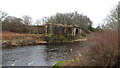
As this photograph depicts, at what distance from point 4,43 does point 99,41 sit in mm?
17371

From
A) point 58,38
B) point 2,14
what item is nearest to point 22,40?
point 58,38

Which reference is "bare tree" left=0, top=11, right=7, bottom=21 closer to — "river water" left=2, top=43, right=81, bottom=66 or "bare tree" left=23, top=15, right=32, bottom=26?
"bare tree" left=23, top=15, right=32, bottom=26

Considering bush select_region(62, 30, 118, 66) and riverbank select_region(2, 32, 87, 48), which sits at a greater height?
bush select_region(62, 30, 118, 66)

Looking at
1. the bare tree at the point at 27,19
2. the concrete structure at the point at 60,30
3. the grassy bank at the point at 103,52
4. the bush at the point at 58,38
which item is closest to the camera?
the grassy bank at the point at 103,52

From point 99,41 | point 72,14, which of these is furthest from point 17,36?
point 99,41

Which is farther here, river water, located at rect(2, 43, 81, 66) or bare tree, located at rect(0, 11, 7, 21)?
bare tree, located at rect(0, 11, 7, 21)

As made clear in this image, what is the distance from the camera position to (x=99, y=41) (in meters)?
5.70

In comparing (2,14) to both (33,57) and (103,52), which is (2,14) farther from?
(103,52)

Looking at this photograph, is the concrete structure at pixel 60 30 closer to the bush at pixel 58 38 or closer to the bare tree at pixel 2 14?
the bush at pixel 58 38

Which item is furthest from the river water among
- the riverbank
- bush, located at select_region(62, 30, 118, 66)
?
the riverbank

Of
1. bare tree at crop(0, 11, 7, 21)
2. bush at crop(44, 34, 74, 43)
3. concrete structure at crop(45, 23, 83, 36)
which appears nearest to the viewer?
bush at crop(44, 34, 74, 43)

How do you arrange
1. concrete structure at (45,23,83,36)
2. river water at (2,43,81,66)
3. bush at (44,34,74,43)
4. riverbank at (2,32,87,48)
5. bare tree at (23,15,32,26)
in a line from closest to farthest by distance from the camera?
1. river water at (2,43,81,66)
2. riverbank at (2,32,87,48)
3. bush at (44,34,74,43)
4. concrete structure at (45,23,83,36)
5. bare tree at (23,15,32,26)

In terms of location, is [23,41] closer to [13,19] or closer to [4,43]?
[4,43]

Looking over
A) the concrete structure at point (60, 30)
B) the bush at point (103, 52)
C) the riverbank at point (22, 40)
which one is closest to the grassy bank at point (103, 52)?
the bush at point (103, 52)
